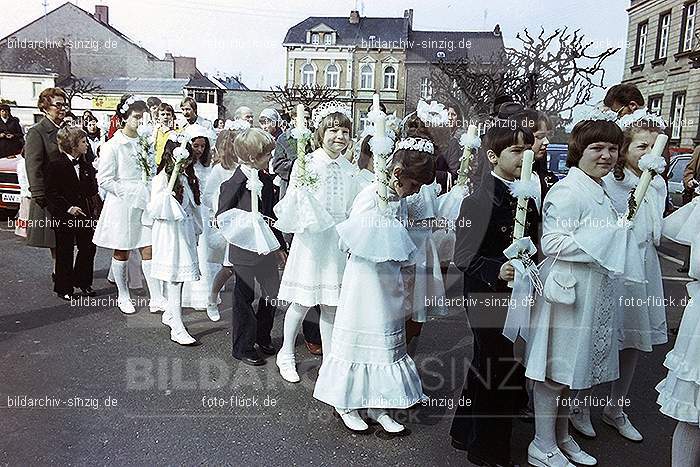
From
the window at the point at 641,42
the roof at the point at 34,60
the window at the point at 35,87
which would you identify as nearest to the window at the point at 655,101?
the window at the point at 641,42

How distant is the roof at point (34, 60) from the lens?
41.9 meters

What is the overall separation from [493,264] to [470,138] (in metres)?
1.44

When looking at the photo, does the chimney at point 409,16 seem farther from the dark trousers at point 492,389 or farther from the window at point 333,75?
the dark trousers at point 492,389

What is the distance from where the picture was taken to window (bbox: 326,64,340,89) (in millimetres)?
30108

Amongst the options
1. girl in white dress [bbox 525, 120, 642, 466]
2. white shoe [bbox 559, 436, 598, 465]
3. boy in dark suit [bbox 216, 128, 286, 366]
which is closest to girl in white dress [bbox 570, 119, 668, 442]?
white shoe [bbox 559, 436, 598, 465]

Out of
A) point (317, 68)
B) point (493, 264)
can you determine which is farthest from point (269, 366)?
point (317, 68)

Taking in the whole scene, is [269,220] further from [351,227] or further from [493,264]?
[493,264]

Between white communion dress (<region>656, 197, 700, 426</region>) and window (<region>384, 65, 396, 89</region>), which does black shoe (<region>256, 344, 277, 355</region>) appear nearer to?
white communion dress (<region>656, 197, 700, 426</region>)

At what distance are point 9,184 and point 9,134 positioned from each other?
1.06 m

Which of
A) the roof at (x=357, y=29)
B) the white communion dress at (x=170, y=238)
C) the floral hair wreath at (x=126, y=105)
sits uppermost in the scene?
the roof at (x=357, y=29)

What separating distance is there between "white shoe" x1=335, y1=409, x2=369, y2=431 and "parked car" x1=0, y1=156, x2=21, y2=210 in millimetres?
9729

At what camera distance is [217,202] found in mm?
6227

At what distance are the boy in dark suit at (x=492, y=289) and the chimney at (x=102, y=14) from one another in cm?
4766

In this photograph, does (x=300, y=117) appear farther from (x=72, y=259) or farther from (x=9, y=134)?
(x=9, y=134)
